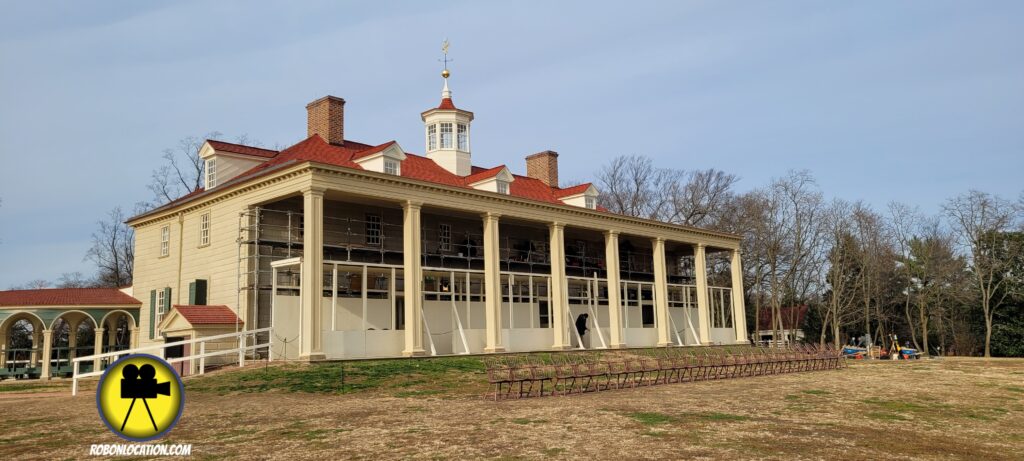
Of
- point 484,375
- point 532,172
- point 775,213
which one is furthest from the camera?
point 775,213

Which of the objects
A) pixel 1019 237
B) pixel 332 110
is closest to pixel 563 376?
pixel 332 110

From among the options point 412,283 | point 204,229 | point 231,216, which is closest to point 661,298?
point 412,283

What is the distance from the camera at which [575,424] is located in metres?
13.5

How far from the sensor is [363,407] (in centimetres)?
1669

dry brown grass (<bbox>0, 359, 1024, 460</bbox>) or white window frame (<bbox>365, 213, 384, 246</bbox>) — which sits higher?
white window frame (<bbox>365, 213, 384, 246</bbox>)

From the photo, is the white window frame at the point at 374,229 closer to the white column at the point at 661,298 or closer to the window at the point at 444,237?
the window at the point at 444,237

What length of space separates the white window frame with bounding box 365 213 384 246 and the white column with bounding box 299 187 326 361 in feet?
19.6

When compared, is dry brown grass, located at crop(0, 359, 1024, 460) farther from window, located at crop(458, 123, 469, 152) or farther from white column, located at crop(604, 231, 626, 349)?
window, located at crop(458, 123, 469, 152)

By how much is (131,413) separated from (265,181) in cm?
2212

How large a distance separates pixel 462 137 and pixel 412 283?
42.9 ft

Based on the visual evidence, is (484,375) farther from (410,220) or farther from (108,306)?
(108,306)

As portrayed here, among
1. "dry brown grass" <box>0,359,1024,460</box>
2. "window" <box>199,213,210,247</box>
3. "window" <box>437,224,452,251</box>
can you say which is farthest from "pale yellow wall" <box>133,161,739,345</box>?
"dry brown grass" <box>0,359,1024,460</box>

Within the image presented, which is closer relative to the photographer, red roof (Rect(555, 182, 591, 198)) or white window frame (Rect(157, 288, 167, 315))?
white window frame (Rect(157, 288, 167, 315))

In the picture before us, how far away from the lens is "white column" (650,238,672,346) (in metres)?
43.0
